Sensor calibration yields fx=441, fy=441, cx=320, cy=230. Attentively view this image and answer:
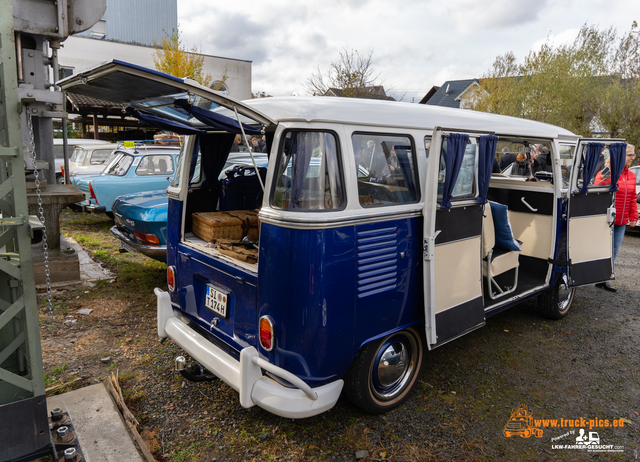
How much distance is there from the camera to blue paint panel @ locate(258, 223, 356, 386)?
2.67m

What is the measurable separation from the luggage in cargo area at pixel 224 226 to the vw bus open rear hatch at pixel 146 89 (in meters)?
0.94

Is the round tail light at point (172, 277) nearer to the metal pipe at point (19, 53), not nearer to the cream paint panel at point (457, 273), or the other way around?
the cream paint panel at point (457, 273)

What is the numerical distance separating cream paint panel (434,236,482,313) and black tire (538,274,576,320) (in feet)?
6.41

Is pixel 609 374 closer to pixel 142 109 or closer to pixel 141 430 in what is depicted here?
pixel 141 430

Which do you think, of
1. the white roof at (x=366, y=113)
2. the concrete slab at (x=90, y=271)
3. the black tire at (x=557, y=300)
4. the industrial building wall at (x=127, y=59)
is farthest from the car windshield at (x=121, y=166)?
the industrial building wall at (x=127, y=59)

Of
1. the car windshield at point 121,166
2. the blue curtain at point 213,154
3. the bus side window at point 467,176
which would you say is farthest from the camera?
the car windshield at point 121,166

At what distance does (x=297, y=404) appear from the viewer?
2.71 m

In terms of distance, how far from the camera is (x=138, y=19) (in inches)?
1471

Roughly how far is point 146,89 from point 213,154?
4.92 ft

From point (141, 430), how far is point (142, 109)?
2.31 meters

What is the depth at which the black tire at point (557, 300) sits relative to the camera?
5.17m

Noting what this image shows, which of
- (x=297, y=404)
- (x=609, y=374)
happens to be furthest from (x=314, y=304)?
(x=609, y=374)

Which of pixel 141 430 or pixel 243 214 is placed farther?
pixel 243 214

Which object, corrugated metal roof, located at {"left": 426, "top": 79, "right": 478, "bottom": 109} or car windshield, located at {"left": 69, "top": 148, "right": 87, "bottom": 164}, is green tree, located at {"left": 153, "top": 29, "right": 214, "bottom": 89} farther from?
corrugated metal roof, located at {"left": 426, "top": 79, "right": 478, "bottom": 109}
